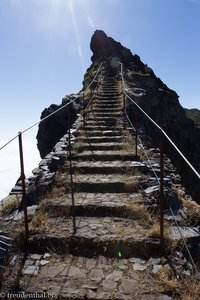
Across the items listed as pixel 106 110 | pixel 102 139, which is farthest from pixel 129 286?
pixel 106 110

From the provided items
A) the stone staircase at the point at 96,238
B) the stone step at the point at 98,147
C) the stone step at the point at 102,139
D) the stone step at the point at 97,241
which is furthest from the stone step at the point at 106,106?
the stone step at the point at 97,241

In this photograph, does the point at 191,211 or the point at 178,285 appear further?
the point at 191,211

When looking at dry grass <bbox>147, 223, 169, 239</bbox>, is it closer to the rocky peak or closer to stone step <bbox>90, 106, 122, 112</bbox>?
stone step <bbox>90, 106, 122, 112</bbox>

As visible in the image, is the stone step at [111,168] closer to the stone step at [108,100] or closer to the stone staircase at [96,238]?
the stone staircase at [96,238]

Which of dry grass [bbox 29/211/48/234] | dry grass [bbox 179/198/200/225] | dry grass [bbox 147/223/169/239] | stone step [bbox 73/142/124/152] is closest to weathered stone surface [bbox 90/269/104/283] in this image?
dry grass [bbox 147/223/169/239]

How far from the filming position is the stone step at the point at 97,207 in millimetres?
5668

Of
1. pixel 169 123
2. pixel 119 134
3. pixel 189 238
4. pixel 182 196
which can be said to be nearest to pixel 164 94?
pixel 169 123

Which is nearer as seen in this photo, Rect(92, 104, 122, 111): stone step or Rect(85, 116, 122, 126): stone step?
Rect(85, 116, 122, 126): stone step

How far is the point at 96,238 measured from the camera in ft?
15.7

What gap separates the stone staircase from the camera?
3.86 metres

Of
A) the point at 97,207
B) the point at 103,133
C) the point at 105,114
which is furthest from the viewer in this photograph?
the point at 105,114

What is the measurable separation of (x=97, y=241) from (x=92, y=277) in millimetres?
733

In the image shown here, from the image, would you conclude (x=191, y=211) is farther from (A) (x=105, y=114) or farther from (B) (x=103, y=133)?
(A) (x=105, y=114)

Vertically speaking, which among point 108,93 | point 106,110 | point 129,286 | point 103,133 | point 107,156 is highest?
point 108,93
